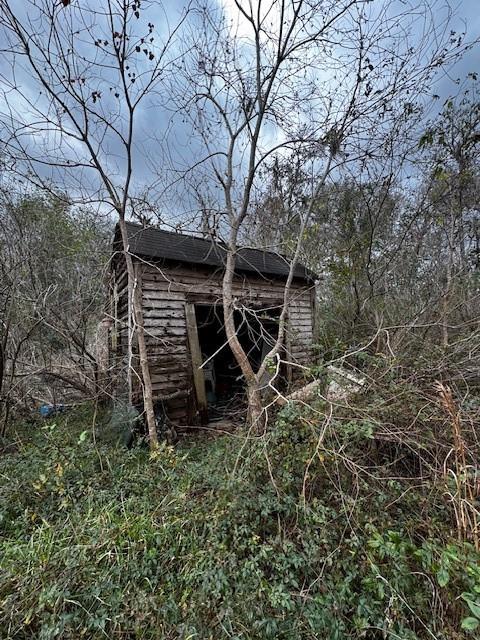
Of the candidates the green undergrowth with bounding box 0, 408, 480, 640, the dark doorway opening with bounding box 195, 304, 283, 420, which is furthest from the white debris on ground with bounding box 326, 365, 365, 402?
the dark doorway opening with bounding box 195, 304, 283, 420

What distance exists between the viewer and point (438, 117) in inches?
224

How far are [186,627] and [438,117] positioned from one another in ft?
27.7

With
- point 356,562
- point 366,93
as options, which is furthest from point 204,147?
point 356,562

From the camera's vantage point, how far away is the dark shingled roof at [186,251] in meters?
4.70

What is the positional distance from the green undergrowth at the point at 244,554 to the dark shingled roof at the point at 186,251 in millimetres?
3165

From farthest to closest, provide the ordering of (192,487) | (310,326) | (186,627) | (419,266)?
(419,266)
(310,326)
(192,487)
(186,627)

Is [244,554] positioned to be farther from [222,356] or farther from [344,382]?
[222,356]

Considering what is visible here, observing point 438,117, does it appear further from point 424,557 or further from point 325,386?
point 424,557

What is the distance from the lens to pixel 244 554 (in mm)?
1935

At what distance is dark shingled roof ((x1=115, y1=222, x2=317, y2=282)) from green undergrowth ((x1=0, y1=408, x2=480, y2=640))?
3.17m

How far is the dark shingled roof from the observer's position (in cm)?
470

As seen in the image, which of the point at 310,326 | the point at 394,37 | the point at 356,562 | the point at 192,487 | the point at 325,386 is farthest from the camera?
the point at 310,326

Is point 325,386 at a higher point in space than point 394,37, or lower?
lower

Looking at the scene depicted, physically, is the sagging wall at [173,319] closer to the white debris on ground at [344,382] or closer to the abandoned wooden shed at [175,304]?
the abandoned wooden shed at [175,304]
